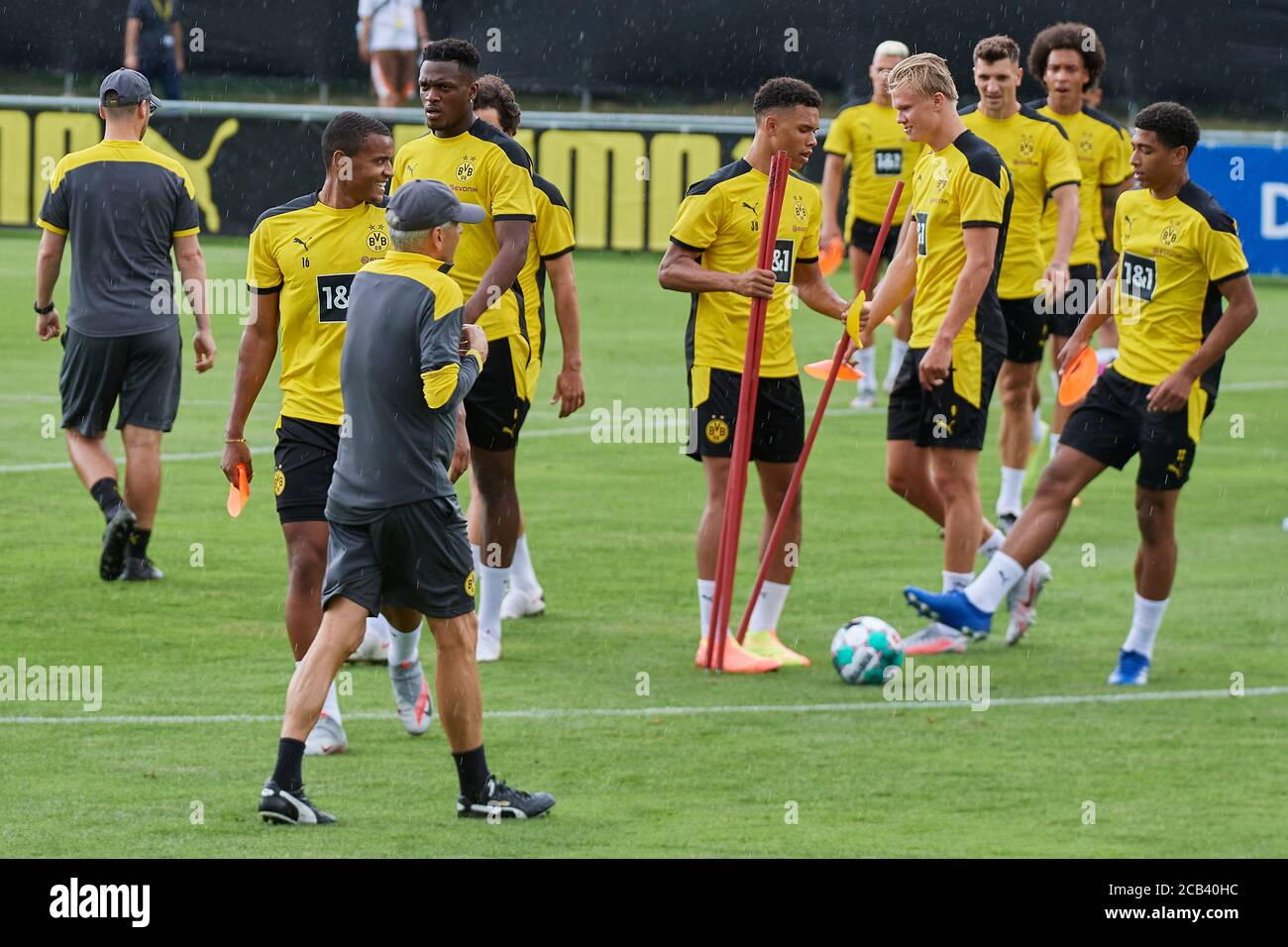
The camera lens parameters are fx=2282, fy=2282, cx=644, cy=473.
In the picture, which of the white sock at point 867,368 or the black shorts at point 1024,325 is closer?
the black shorts at point 1024,325

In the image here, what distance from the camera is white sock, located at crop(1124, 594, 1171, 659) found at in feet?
32.0

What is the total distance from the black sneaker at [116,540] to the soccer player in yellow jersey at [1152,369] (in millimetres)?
3984

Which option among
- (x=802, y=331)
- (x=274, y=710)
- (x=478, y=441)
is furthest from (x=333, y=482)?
(x=802, y=331)

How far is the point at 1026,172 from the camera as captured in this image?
12586 millimetres

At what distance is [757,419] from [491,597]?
1407 millimetres

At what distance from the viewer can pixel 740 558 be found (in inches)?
488

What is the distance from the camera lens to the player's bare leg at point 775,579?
1009 centimetres

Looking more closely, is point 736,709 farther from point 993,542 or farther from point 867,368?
point 867,368

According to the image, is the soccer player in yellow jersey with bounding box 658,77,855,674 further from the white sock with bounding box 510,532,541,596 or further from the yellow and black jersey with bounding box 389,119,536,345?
the white sock with bounding box 510,532,541,596

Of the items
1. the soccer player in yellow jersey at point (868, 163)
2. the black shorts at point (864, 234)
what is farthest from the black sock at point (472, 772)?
the black shorts at point (864, 234)

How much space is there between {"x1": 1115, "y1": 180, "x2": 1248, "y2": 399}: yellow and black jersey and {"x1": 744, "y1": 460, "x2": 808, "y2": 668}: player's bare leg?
157 centimetres

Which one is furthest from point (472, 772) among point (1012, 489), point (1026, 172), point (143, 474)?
point (1012, 489)

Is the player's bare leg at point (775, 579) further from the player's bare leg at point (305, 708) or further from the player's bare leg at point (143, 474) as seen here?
the player's bare leg at point (143, 474)
